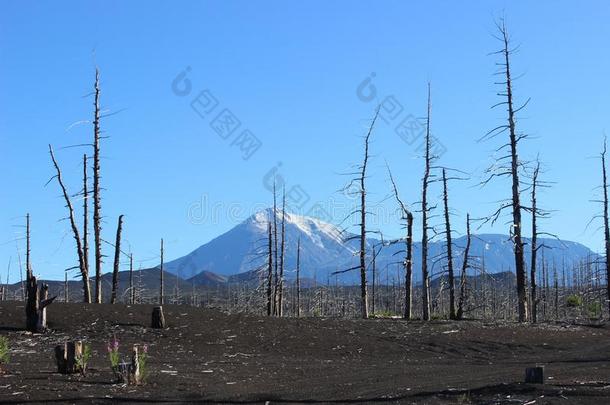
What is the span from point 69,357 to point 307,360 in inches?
303

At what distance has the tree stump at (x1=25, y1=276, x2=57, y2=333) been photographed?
24.5 meters

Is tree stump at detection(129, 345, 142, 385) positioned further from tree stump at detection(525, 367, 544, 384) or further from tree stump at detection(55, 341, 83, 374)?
tree stump at detection(525, 367, 544, 384)

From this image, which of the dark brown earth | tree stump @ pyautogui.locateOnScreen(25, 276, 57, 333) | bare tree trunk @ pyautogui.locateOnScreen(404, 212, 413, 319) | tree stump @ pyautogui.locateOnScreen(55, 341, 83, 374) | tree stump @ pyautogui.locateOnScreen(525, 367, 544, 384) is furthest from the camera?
bare tree trunk @ pyautogui.locateOnScreen(404, 212, 413, 319)

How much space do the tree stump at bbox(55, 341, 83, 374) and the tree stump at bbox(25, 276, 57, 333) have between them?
32.0 ft

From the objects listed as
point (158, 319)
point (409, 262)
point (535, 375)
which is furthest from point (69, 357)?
point (409, 262)

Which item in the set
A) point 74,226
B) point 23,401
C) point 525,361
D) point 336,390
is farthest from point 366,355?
point 74,226

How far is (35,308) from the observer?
965 inches

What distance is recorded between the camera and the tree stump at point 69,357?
15.3 metres

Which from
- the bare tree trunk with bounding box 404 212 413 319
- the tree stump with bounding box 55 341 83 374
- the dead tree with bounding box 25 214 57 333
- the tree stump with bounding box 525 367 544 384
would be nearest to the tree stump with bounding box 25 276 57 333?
the dead tree with bounding box 25 214 57 333

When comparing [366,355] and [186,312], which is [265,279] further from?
[366,355]

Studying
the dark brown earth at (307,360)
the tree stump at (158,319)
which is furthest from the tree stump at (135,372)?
the tree stump at (158,319)

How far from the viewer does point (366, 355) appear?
2236 centimetres

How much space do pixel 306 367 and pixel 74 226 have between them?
61.5 ft

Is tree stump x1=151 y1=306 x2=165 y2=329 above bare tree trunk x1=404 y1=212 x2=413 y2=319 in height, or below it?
below
